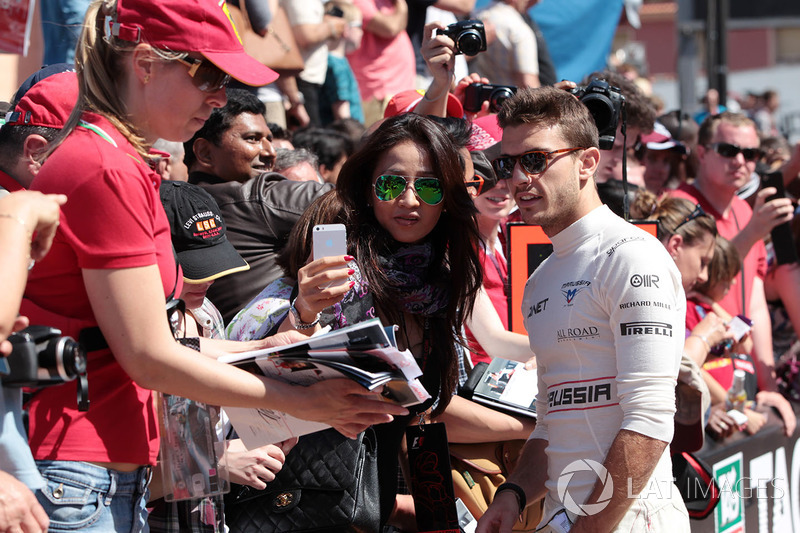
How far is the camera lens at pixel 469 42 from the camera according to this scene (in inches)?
163

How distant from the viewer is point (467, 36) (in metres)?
4.15

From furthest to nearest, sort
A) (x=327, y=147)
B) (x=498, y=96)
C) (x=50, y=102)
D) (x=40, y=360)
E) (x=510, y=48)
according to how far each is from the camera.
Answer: (x=510, y=48) < (x=327, y=147) < (x=498, y=96) < (x=50, y=102) < (x=40, y=360)

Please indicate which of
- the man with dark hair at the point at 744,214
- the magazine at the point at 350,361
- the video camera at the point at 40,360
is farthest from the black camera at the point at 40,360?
the man with dark hair at the point at 744,214

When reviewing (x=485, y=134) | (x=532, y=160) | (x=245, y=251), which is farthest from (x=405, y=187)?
(x=485, y=134)

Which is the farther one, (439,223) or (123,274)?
(439,223)

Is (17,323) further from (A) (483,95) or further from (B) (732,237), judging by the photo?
(B) (732,237)

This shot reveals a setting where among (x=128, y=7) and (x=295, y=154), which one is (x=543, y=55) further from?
(x=128, y=7)

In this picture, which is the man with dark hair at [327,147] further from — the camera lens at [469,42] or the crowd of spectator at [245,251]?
the camera lens at [469,42]

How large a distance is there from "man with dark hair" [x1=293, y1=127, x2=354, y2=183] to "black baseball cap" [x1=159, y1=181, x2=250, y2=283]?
2.39 meters

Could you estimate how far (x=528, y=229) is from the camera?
3.75 metres

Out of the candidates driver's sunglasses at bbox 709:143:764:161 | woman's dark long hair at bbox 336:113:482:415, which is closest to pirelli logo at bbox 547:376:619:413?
woman's dark long hair at bbox 336:113:482:415

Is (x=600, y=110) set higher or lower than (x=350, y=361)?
higher

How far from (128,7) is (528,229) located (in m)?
2.04

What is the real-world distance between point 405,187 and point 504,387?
0.98m
